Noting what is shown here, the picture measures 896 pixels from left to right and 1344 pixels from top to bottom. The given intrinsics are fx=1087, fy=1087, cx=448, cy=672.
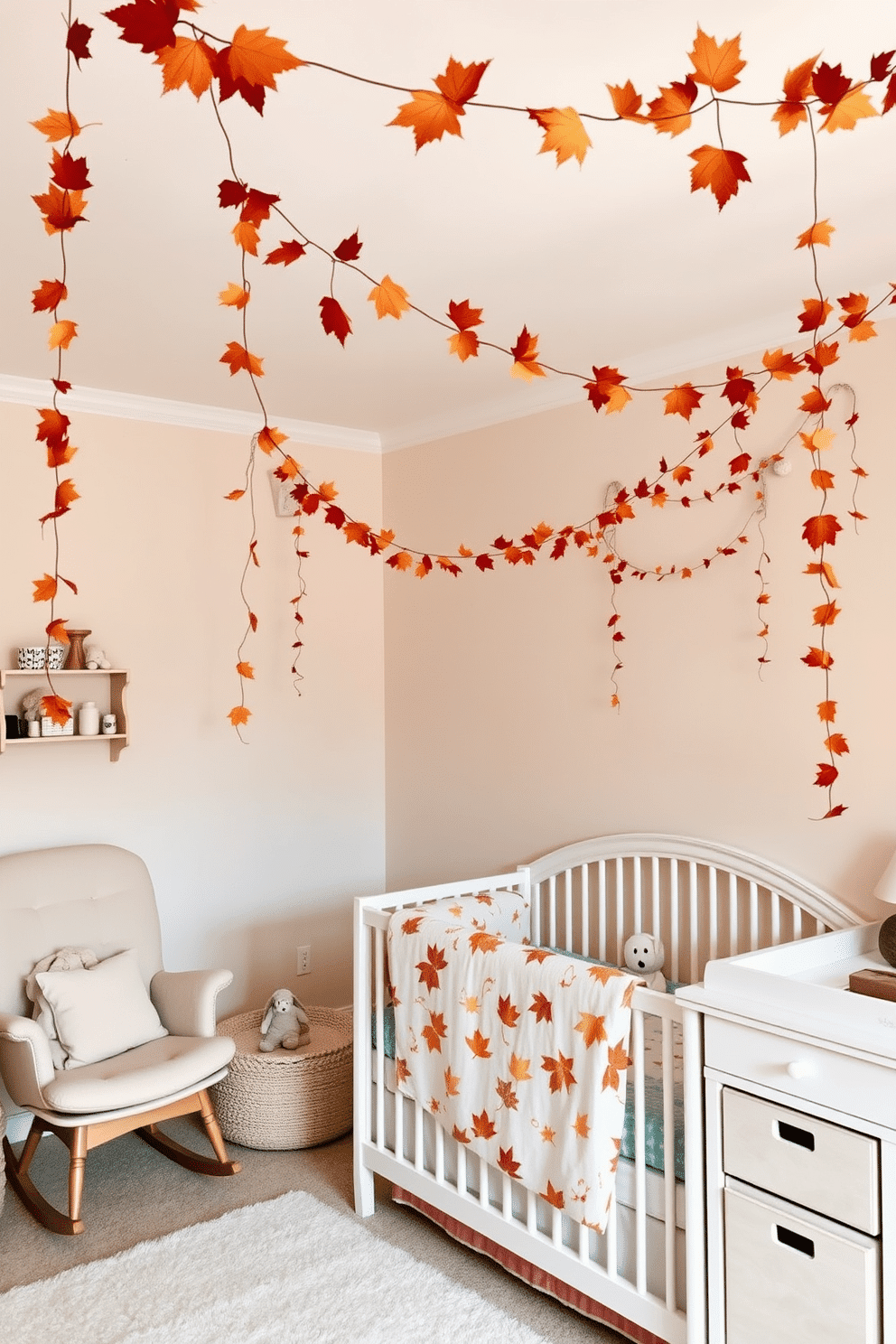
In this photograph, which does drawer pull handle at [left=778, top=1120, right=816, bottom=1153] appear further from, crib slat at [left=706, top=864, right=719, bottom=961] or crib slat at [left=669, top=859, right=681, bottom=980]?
crib slat at [left=669, top=859, right=681, bottom=980]

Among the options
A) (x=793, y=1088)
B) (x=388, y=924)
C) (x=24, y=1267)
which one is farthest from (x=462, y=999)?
(x=24, y=1267)

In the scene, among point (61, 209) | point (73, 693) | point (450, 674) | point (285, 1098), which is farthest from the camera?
point (450, 674)

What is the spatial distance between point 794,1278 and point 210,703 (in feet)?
8.69

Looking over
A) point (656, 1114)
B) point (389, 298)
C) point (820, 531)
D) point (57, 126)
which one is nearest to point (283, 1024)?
point (656, 1114)

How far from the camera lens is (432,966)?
8.85 ft

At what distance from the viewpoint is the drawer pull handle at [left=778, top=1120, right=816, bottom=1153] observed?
6.47ft

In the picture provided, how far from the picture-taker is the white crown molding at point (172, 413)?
351 cm

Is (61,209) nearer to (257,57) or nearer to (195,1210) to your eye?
(257,57)

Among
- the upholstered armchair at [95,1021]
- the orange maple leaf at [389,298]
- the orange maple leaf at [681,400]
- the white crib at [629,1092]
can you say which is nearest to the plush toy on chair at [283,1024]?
the upholstered armchair at [95,1021]

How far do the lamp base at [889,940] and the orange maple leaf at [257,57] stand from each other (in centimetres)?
218

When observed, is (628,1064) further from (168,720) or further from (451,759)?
(168,720)

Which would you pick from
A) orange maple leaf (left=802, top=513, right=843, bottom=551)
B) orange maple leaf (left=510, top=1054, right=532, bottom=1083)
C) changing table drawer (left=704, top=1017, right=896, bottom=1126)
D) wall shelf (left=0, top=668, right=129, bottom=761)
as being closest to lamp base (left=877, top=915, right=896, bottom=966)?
changing table drawer (left=704, top=1017, right=896, bottom=1126)

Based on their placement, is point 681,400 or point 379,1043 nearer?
point 681,400

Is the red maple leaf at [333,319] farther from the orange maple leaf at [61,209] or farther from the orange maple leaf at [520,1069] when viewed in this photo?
the orange maple leaf at [520,1069]
